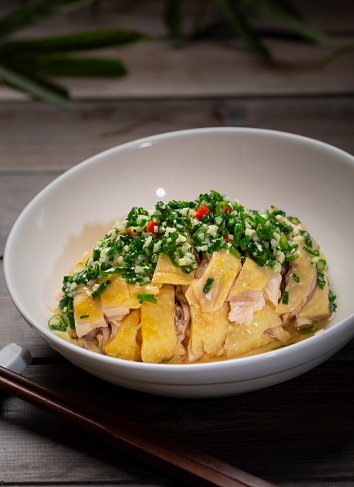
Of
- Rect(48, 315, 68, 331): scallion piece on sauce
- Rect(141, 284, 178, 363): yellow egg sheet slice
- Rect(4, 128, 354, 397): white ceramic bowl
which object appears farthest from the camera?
Rect(4, 128, 354, 397): white ceramic bowl

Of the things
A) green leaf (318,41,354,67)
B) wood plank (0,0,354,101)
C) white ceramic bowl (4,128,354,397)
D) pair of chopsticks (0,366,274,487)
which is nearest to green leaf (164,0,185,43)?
wood plank (0,0,354,101)

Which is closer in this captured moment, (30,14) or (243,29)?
(30,14)

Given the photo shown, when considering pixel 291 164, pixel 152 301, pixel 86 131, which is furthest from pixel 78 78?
pixel 152 301

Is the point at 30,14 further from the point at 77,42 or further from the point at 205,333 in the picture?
the point at 205,333

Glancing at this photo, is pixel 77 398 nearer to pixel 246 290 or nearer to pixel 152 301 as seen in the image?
pixel 152 301

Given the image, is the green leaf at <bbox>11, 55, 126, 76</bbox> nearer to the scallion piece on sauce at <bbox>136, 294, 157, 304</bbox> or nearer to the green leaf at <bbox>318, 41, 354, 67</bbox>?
the green leaf at <bbox>318, 41, 354, 67</bbox>

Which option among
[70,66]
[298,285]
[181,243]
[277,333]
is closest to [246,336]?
[277,333]
